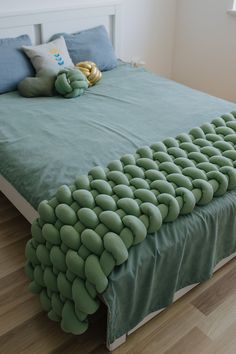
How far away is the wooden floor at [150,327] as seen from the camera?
141cm

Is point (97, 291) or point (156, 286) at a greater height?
point (97, 291)

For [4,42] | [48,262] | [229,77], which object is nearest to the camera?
[48,262]

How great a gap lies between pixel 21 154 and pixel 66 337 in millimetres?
801

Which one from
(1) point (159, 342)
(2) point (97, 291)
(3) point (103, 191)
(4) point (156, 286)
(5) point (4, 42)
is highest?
(5) point (4, 42)

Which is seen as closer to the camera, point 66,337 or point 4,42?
point 66,337

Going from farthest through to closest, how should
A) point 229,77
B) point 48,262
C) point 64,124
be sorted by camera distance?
point 229,77
point 64,124
point 48,262

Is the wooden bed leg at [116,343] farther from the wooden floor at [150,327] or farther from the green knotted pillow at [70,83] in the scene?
the green knotted pillow at [70,83]

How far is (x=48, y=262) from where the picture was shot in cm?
135

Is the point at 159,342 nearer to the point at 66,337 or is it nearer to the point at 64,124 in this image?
the point at 66,337

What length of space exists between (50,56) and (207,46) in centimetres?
155

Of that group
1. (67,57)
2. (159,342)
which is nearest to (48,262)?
(159,342)

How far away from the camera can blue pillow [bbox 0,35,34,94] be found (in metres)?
2.34

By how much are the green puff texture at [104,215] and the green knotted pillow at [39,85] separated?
0.96 metres

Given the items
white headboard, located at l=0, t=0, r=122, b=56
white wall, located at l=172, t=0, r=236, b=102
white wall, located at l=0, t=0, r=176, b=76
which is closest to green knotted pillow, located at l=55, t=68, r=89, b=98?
white headboard, located at l=0, t=0, r=122, b=56
